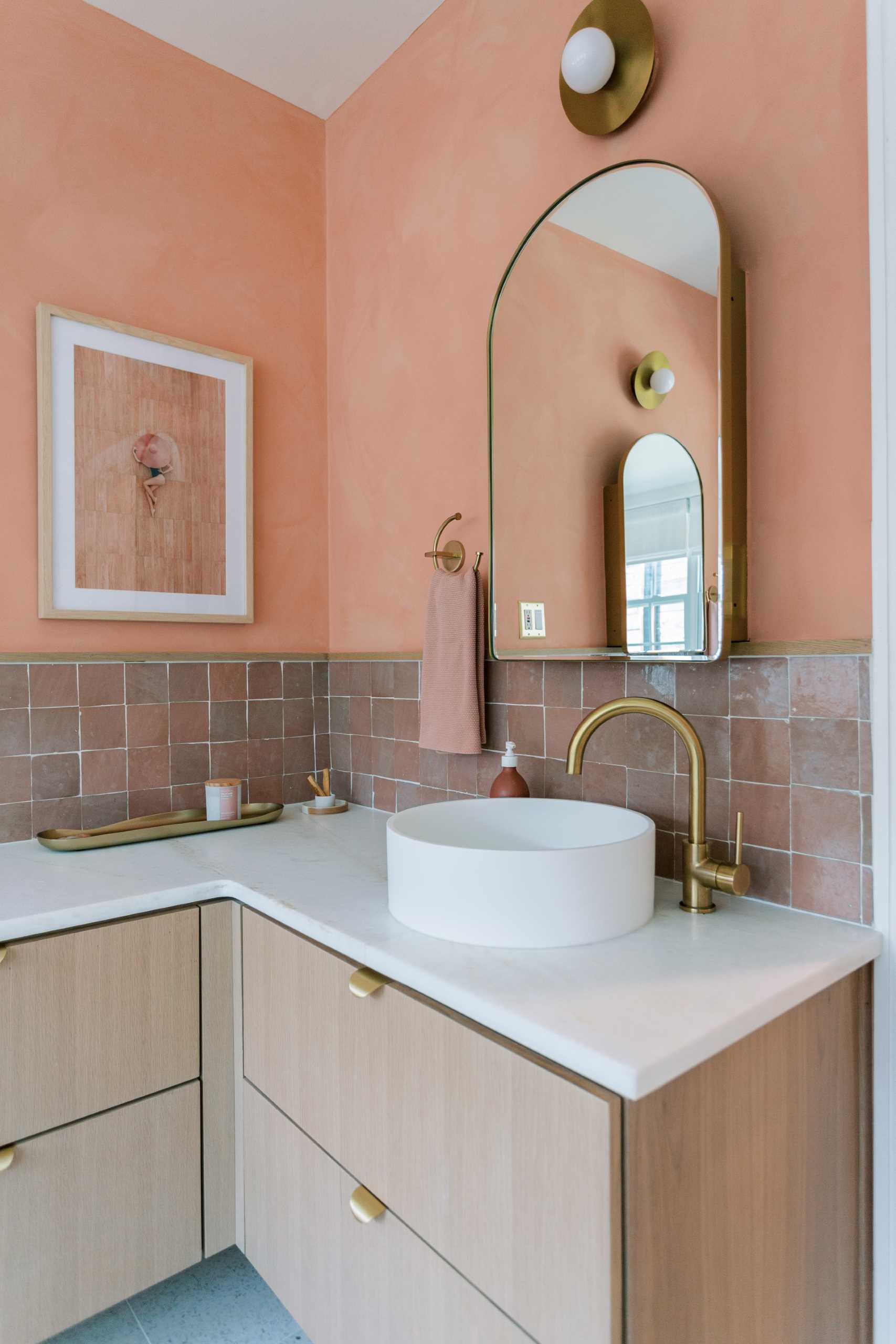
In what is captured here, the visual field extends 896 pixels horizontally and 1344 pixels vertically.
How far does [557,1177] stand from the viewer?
2.57 ft

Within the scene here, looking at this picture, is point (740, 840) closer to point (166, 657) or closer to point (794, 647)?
point (794, 647)

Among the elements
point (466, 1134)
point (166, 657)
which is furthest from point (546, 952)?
point (166, 657)

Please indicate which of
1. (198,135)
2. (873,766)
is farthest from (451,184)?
(873,766)

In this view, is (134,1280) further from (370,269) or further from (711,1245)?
(370,269)

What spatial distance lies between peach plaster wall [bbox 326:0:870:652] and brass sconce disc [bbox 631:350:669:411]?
140 mm

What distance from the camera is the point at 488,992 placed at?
2.83 feet

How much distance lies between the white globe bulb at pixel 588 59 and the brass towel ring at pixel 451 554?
76 centimetres

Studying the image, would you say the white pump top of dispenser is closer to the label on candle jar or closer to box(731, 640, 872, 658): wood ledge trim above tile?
box(731, 640, 872, 658): wood ledge trim above tile

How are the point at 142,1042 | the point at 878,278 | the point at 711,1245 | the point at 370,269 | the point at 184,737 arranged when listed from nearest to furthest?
the point at 711,1245 < the point at 878,278 < the point at 142,1042 < the point at 184,737 < the point at 370,269

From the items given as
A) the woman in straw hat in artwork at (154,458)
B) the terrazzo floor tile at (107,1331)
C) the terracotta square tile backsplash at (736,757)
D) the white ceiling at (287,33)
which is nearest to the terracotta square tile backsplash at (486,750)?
the terracotta square tile backsplash at (736,757)

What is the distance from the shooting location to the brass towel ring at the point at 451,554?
167cm

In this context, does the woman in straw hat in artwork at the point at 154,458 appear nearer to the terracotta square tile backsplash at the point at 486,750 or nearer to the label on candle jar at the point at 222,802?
the terracotta square tile backsplash at the point at 486,750

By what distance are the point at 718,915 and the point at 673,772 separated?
24 cm

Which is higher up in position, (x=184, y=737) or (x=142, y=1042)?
(x=184, y=737)
